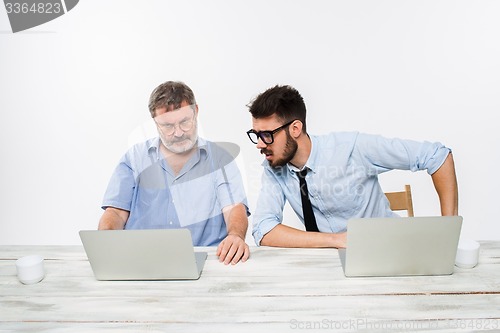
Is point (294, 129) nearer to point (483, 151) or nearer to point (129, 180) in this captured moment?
point (129, 180)

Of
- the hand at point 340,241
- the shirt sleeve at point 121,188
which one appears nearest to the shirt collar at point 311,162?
the hand at point 340,241

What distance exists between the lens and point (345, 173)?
6.97 ft

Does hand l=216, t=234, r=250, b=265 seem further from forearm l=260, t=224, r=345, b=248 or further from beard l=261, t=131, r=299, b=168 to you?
beard l=261, t=131, r=299, b=168

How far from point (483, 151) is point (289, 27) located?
138 centimetres

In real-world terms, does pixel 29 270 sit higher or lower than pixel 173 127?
A: lower

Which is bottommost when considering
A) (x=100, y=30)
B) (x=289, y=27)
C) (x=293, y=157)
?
(x=293, y=157)

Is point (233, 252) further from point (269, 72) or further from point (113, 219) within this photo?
point (269, 72)

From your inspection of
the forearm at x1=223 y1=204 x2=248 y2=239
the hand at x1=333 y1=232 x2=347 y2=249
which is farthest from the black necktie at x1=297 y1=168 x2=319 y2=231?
the hand at x1=333 y1=232 x2=347 y2=249

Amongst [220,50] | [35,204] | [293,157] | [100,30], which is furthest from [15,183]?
[293,157]

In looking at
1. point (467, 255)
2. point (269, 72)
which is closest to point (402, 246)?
point (467, 255)

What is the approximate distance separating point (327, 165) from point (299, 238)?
1.77 ft

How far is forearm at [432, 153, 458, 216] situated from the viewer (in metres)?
2.01

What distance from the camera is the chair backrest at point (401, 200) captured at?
2.14 m

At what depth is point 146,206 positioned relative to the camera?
239cm
